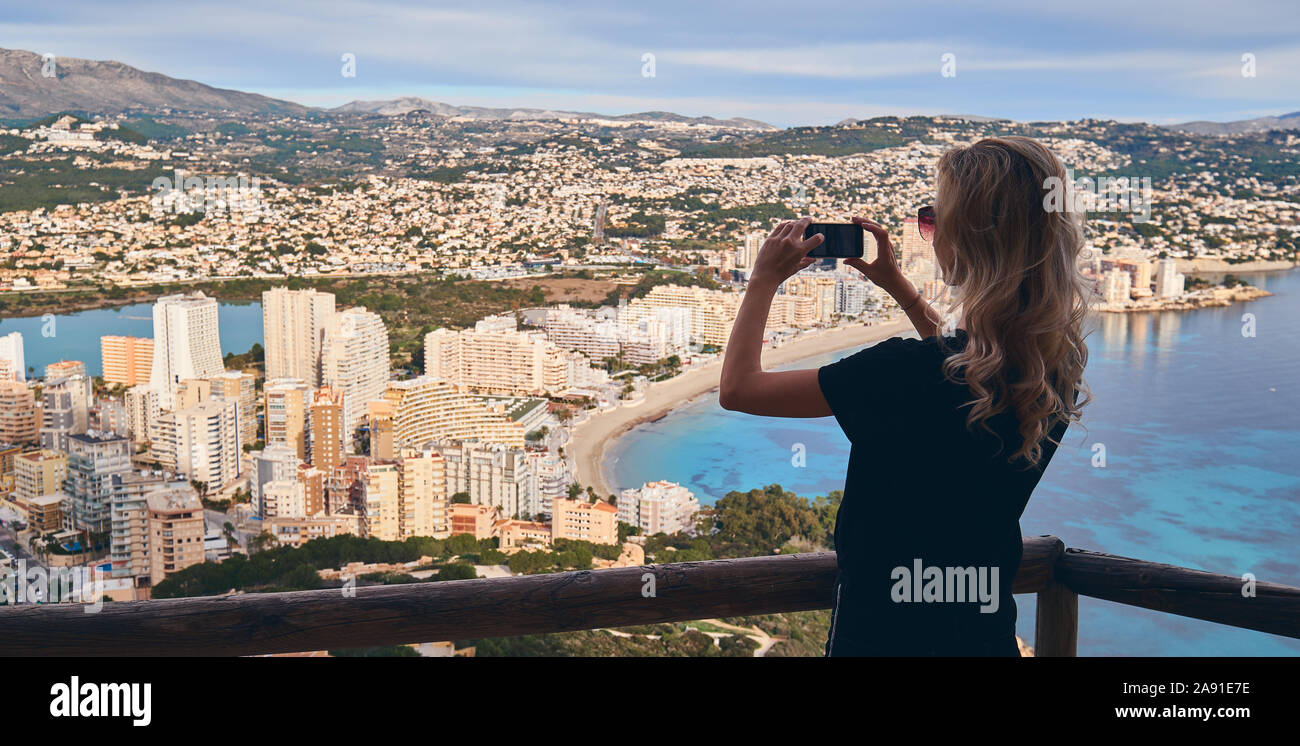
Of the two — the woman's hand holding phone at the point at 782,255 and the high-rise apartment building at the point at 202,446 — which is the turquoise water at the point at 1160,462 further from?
the woman's hand holding phone at the point at 782,255

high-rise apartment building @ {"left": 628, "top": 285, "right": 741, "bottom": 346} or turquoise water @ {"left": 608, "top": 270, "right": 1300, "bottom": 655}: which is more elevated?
high-rise apartment building @ {"left": 628, "top": 285, "right": 741, "bottom": 346}

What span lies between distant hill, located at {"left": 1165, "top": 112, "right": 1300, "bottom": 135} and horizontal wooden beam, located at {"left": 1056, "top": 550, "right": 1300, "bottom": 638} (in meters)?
30.4

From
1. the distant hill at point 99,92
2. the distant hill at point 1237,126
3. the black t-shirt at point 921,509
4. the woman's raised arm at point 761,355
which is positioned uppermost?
the distant hill at point 99,92

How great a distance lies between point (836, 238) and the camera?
0.72 m

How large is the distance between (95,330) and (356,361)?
6.52 meters

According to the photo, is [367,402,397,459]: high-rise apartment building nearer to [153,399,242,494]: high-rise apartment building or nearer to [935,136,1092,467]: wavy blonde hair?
[153,399,242,494]: high-rise apartment building

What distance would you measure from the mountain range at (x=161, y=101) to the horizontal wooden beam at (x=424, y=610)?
23.9m

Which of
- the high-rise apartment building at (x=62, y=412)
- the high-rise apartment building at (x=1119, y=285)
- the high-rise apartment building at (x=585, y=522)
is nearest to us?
the high-rise apartment building at (x=585, y=522)

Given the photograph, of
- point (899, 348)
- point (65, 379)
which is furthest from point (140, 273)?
point (899, 348)

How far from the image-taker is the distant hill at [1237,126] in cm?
2769

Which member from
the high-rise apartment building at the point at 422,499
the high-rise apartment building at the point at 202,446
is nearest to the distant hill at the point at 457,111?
the high-rise apartment building at the point at 202,446

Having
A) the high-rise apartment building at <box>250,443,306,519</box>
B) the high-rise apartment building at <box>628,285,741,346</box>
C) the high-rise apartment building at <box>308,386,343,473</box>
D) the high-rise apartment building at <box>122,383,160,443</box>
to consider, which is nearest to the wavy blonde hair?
the high-rise apartment building at <box>250,443,306,519</box>

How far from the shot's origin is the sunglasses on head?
26.1 inches
